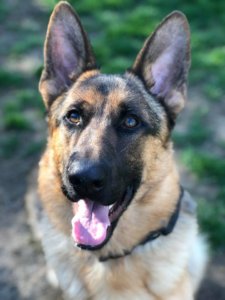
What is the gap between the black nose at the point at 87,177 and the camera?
309cm

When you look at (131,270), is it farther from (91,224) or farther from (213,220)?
(213,220)

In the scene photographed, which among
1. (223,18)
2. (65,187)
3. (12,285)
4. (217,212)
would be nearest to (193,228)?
(217,212)

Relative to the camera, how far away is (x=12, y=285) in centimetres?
437

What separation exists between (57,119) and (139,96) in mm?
559

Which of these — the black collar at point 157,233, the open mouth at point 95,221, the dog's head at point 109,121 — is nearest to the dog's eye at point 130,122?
the dog's head at point 109,121

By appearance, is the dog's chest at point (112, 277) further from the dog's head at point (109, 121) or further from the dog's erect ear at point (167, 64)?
the dog's erect ear at point (167, 64)

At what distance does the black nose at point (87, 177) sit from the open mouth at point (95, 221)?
0.88 ft

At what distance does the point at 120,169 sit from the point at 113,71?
3163 millimetres

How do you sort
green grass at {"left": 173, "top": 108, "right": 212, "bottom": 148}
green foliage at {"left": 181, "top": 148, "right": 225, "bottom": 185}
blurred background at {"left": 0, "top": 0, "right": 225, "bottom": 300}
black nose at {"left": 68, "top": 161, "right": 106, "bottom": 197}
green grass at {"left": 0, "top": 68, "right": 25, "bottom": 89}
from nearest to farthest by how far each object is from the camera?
black nose at {"left": 68, "top": 161, "right": 106, "bottom": 197}
blurred background at {"left": 0, "top": 0, "right": 225, "bottom": 300}
green foliage at {"left": 181, "top": 148, "right": 225, "bottom": 185}
green grass at {"left": 173, "top": 108, "right": 212, "bottom": 148}
green grass at {"left": 0, "top": 68, "right": 25, "bottom": 89}

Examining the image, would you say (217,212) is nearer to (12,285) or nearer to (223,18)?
(12,285)

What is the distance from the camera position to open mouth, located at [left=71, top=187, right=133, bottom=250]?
133 inches

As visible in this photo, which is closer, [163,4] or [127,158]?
[127,158]

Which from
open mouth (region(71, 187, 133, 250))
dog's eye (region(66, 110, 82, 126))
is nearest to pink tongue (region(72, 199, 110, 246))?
open mouth (region(71, 187, 133, 250))

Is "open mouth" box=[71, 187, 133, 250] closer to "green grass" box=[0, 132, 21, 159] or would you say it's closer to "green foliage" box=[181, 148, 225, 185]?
"green foliage" box=[181, 148, 225, 185]
